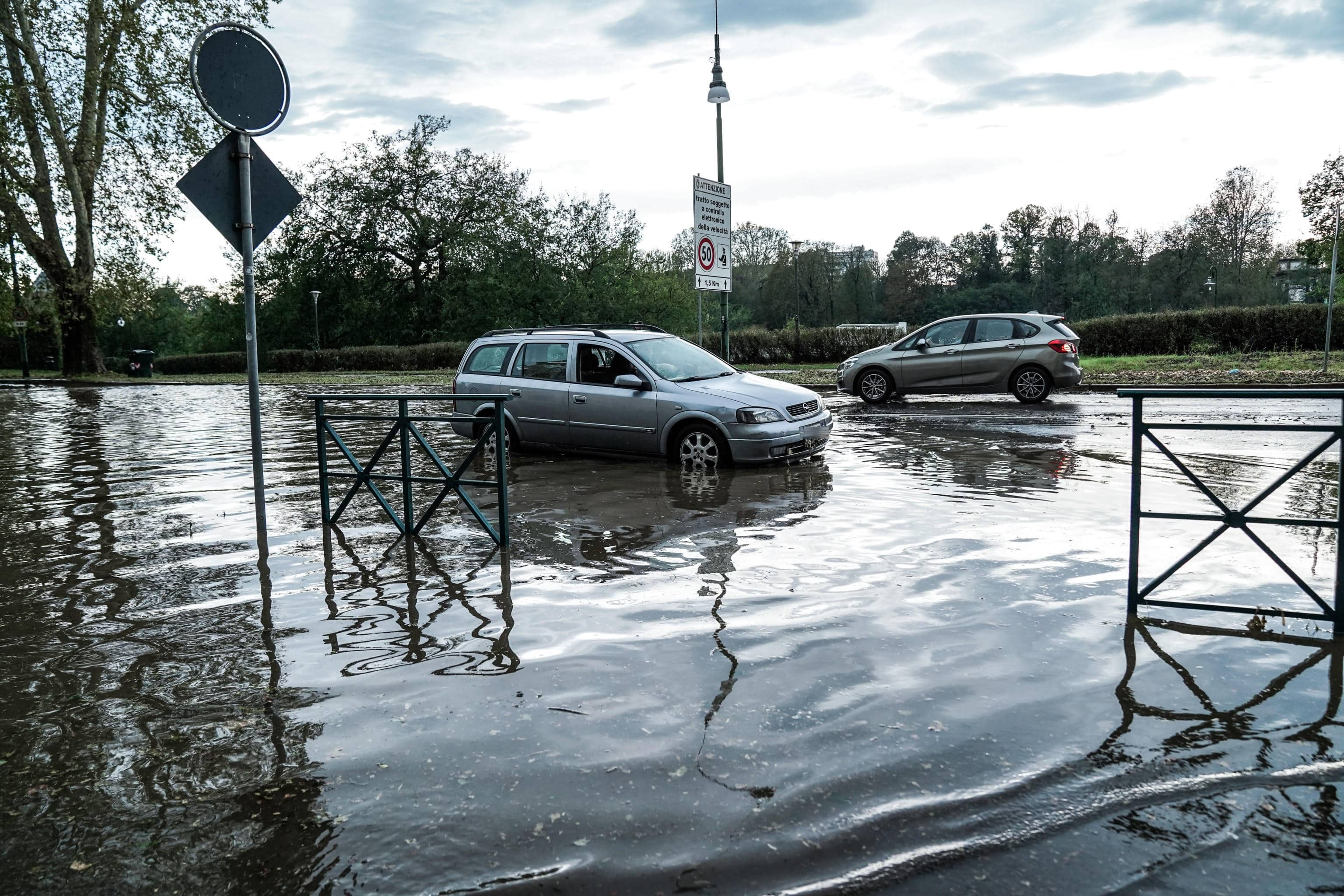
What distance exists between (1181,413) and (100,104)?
1312 inches

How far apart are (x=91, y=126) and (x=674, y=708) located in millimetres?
35000

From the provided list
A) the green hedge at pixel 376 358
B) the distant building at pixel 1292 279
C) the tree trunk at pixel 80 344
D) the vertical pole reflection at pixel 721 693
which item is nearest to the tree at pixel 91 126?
the tree trunk at pixel 80 344

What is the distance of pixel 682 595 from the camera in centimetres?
555

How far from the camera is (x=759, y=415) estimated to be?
400 inches

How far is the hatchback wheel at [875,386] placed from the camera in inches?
725

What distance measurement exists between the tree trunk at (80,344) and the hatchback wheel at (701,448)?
31.5 meters

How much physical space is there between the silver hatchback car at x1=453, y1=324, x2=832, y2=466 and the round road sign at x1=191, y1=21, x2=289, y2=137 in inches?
167

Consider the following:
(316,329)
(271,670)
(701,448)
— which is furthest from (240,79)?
(316,329)

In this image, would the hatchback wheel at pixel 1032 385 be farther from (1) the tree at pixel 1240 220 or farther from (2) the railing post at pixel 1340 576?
(1) the tree at pixel 1240 220

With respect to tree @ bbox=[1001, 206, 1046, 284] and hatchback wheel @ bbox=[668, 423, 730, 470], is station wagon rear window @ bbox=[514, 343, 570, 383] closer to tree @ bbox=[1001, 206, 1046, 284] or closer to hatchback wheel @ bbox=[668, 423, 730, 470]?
hatchback wheel @ bbox=[668, 423, 730, 470]

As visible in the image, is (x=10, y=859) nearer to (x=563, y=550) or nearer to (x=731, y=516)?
(x=563, y=550)

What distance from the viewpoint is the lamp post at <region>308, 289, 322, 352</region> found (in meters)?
56.0

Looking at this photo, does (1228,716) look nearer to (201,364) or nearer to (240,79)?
(240,79)

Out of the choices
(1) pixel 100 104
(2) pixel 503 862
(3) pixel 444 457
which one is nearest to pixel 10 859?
(2) pixel 503 862
